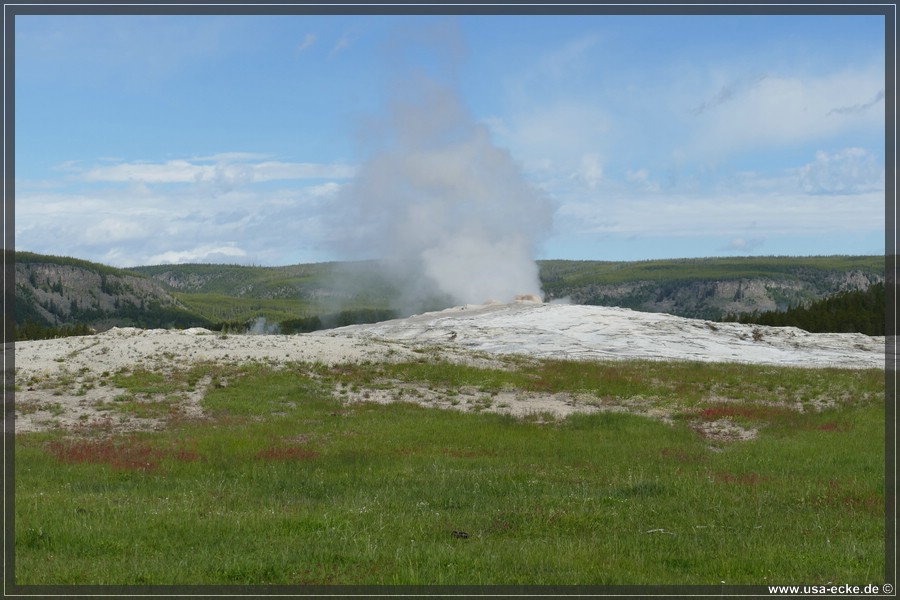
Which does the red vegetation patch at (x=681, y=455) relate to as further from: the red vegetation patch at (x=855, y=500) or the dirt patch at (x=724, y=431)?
the red vegetation patch at (x=855, y=500)

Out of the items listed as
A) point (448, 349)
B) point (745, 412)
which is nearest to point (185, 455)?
point (745, 412)

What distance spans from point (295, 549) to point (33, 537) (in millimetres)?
4484

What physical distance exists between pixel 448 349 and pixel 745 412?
22120 millimetres

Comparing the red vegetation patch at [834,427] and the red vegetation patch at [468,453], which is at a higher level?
the red vegetation patch at [468,453]

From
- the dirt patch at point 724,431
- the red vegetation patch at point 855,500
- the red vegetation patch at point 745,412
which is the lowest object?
the dirt patch at point 724,431

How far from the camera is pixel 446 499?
15586mm

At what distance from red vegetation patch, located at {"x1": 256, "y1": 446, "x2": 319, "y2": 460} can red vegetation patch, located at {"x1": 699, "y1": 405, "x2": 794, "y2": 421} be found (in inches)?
636

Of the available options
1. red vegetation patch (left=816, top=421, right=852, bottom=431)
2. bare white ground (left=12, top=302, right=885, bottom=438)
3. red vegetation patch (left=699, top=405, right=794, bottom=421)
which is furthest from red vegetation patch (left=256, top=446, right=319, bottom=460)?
red vegetation patch (left=816, top=421, right=852, bottom=431)

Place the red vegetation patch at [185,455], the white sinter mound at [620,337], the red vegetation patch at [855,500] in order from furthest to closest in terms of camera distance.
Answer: the white sinter mound at [620,337]
the red vegetation patch at [185,455]
the red vegetation patch at [855,500]

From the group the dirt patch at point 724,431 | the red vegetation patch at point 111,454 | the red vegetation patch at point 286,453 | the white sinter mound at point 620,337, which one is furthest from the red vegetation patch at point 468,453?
the white sinter mound at point 620,337

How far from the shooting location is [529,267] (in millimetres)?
128750

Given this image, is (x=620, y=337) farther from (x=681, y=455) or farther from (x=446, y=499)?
(x=446, y=499)

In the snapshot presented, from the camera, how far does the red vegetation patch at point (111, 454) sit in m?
19.8

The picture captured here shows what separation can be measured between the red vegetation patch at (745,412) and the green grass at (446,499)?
0.14 meters
